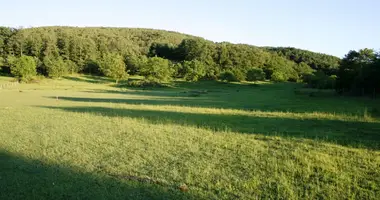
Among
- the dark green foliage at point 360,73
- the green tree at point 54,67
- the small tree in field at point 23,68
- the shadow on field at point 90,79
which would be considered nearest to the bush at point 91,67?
the shadow on field at point 90,79

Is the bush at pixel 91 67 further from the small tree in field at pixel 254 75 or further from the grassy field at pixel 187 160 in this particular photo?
the grassy field at pixel 187 160

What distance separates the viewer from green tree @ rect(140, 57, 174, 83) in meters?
89.9

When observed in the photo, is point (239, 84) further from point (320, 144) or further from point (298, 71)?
point (320, 144)

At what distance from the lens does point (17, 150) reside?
11.8 meters

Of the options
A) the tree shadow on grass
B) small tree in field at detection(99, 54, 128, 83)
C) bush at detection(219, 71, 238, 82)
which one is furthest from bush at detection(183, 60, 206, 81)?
the tree shadow on grass

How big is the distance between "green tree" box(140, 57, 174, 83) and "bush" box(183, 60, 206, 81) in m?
5.47

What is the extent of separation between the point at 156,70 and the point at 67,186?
8243 cm

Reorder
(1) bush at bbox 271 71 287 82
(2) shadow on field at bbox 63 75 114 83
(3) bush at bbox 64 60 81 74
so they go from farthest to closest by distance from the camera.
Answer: (3) bush at bbox 64 60 81 74 < (2) shadow on field at bbox 63 75 114 83 < (1) bush at bbox 271 71 287 82

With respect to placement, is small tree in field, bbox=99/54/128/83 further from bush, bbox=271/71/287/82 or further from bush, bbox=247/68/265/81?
bush, bbox=271/71/287/82

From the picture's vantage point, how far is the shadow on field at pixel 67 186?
7637 mm

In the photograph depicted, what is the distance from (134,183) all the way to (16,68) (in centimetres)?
8868

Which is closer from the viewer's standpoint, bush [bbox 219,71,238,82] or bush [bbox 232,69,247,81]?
bush [bbox 219,71,238,82]

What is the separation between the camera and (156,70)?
8956 cm

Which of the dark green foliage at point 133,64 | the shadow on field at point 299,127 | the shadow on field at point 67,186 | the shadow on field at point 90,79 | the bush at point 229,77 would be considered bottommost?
the shadow on field at point 67,186
